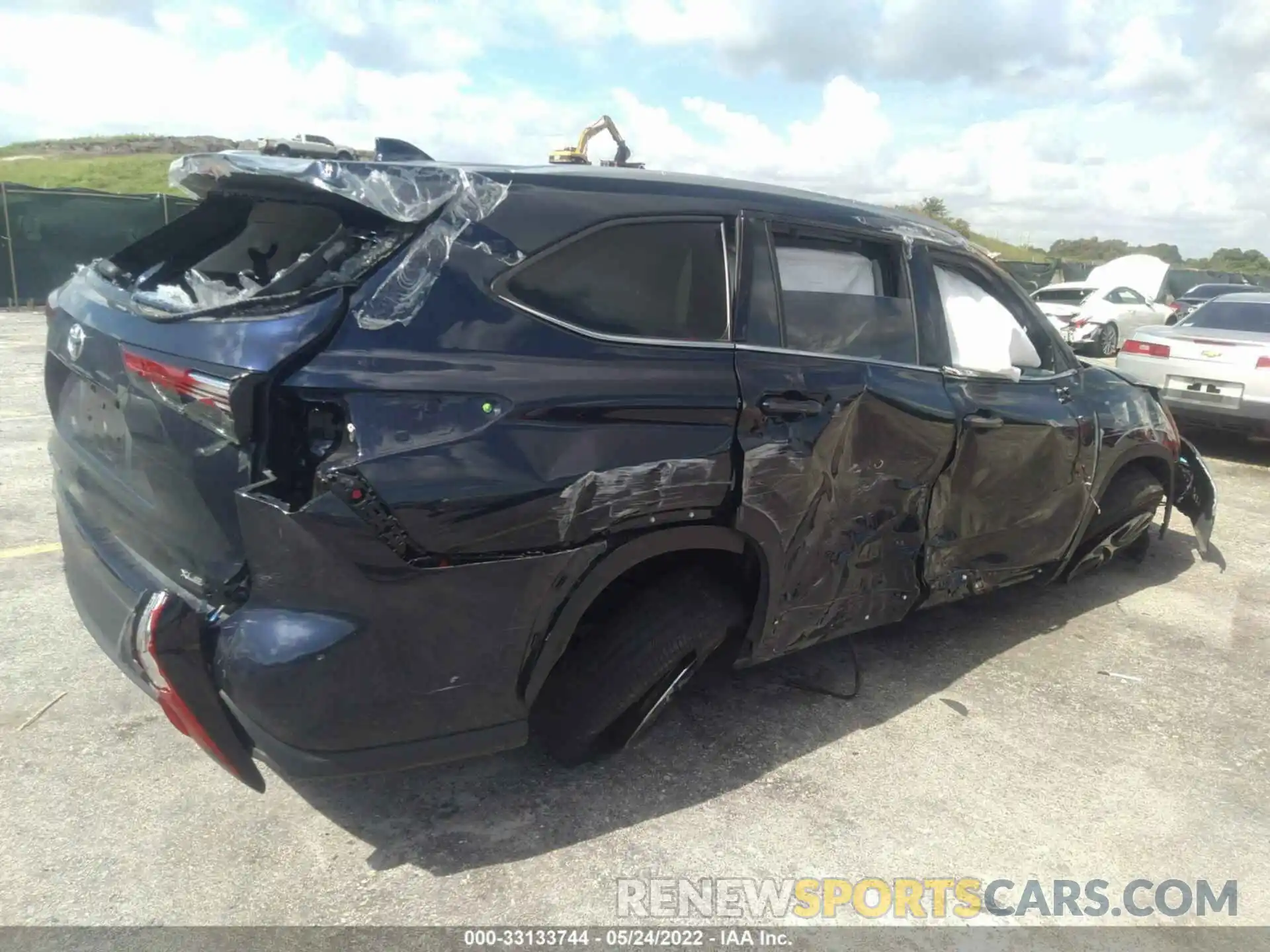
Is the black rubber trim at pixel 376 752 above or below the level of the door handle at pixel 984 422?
below

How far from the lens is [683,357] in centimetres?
279

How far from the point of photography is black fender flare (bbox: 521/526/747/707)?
258cm

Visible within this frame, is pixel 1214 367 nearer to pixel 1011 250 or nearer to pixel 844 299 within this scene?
pixel 844 299

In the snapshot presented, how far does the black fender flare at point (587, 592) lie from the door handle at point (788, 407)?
464mm

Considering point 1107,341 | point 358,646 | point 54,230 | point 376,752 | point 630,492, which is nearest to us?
point 358,646

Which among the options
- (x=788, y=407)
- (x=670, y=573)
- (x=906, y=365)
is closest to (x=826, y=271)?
(x=906, y=365)

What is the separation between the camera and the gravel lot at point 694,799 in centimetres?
254

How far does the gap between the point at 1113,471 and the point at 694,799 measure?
282 centimetres

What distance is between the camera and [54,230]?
1599 cm

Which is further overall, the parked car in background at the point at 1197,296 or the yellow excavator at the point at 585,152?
the parked car in background at the point at 1197,296

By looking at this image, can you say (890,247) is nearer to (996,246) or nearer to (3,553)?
(3,553)

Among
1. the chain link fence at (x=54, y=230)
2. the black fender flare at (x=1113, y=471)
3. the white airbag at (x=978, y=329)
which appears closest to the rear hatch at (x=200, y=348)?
the white airbag at (x=978, y=329)

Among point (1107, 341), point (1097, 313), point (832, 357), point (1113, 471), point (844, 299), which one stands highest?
point (844, 299)

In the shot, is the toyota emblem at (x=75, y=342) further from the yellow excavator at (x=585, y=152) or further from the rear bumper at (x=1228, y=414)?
the rear bumper at (x=1228, y=414)
